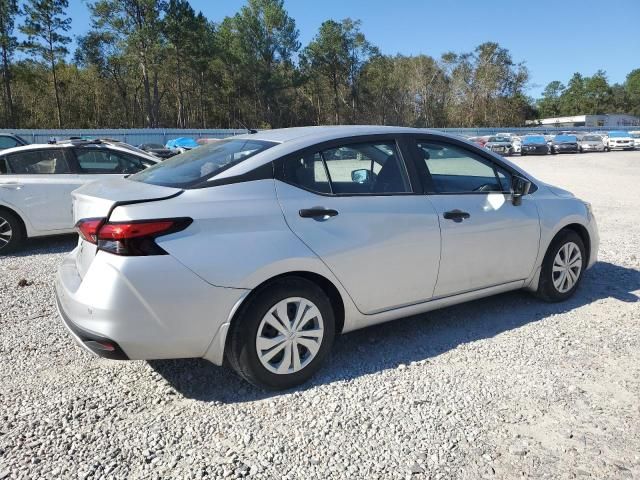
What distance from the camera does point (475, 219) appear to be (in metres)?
3.94

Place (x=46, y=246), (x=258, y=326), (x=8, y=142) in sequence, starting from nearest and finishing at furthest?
(x=258, y=326) → (x=46, y=246) → (x=8, y=142)

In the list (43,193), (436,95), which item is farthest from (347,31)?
(43,193)

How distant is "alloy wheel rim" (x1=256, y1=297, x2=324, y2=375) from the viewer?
309cm

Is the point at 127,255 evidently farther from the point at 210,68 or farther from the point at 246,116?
the point at 246,116

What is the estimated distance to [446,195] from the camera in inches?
153

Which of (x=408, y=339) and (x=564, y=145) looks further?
(x=564, y=145)

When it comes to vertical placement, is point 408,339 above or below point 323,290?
below

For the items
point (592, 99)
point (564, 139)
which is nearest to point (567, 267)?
point (564, 139)

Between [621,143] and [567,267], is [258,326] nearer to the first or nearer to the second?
[567,267]

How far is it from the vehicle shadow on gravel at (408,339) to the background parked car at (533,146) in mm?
35644

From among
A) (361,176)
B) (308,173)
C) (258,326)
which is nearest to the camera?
(258,326)

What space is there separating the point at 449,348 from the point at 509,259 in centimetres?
95

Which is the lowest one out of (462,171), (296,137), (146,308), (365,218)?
(146,308)

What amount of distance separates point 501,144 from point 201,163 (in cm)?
3767
